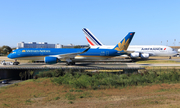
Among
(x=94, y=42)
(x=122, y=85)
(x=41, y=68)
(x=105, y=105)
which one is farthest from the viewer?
(x=94, y=42)

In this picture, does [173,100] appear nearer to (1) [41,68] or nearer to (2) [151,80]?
(2) [151,80]

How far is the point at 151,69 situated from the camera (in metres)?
45.8

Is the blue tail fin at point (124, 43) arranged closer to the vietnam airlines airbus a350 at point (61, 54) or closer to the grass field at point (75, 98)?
the vietnam airlines airbus a350 at point (61, 54)

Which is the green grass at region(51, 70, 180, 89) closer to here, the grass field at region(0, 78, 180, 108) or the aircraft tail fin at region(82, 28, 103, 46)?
the grass field at region(0, 78, 180, 108)

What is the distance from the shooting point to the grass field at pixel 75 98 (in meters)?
24.4

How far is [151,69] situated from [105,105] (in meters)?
26.3

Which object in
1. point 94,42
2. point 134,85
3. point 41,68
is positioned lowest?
point 134,85

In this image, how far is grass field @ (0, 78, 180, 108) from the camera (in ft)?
80.0

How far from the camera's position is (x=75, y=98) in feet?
95.3

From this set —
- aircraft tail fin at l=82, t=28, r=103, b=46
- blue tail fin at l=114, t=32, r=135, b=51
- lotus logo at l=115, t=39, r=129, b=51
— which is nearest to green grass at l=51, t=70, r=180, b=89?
lotus logo at l=115, t=39, r=129, b=51

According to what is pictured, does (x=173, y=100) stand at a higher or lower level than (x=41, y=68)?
lower

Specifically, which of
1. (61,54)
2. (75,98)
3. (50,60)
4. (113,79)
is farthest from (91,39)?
(75,98)

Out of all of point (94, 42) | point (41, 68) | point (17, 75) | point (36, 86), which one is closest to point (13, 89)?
point (36, 86)

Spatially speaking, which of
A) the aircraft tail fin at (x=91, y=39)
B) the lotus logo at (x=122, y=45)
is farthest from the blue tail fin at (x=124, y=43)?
the aircraft tail fin at (x=91, y=39)
